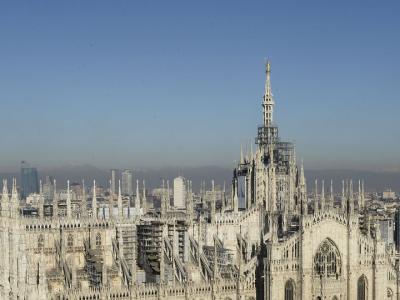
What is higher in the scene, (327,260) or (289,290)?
(327,260)

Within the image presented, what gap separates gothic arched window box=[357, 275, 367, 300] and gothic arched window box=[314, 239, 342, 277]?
3429 mm

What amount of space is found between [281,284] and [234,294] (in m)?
4.70

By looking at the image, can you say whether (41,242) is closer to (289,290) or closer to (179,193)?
(289,290)

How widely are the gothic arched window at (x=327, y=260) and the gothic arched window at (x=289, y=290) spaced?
3195mm

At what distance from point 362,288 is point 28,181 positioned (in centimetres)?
10754

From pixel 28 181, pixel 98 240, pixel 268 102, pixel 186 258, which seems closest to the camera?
pixel 186 258

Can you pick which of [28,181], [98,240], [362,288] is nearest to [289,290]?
[362,288]

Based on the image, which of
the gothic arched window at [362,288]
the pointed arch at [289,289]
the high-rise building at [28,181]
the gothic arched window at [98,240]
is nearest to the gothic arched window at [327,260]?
the pointed arch at [289,289]

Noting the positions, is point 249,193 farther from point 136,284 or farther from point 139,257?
point 136,284

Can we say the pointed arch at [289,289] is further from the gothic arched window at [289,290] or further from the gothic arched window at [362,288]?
the gothic arched window at [362,288]

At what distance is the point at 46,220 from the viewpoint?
69562mm

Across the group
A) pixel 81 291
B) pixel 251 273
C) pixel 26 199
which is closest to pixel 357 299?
pixel 251 273

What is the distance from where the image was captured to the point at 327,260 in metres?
71.2

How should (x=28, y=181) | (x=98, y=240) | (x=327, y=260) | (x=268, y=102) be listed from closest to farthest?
(x=327, y=260), (x=98, y=240), (x=268, y=102), (x=28, y=181)
